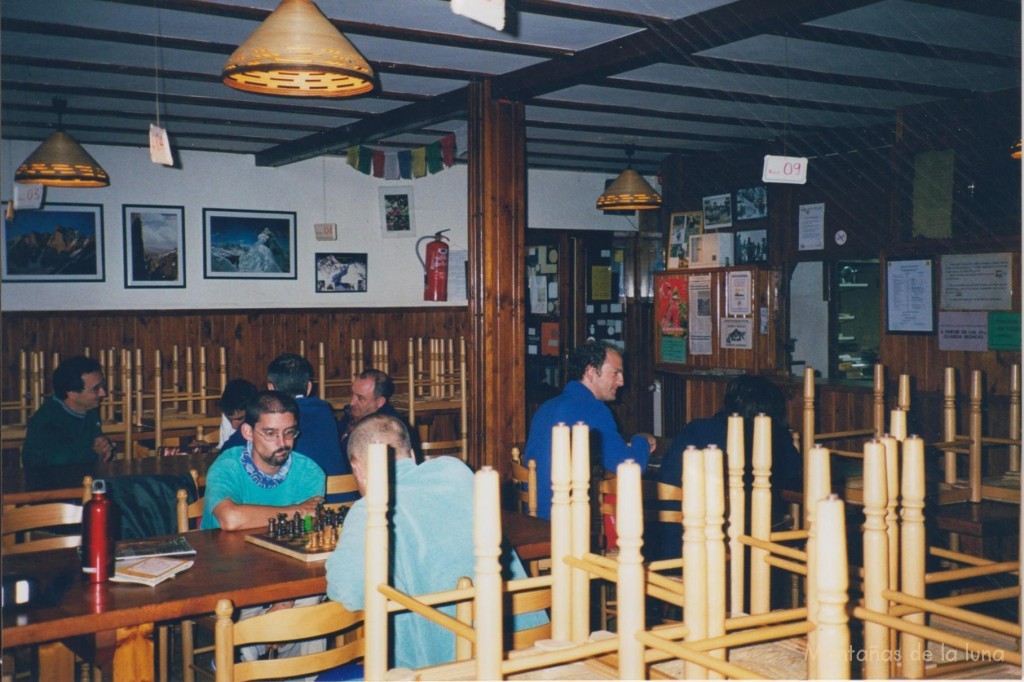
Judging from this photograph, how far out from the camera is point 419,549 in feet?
7.79

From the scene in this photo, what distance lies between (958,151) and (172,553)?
5590mm

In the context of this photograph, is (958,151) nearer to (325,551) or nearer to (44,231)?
(325,551)

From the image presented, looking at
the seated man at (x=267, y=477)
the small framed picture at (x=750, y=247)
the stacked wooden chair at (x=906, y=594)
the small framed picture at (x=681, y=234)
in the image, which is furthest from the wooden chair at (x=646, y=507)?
the small framed picture at (x=681, y=234)

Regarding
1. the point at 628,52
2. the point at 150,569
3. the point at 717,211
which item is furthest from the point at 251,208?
the point at 150,569

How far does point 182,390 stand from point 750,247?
5.17 m

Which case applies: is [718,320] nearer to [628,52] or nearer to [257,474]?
[628,52]

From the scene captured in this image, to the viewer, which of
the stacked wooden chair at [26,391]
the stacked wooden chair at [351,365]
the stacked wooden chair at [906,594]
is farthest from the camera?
the stacked wooden chair at [351,365]

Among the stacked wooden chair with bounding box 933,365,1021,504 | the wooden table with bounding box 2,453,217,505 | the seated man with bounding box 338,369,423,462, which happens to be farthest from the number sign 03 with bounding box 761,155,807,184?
the wooden table with bounding box 2,453,217,505

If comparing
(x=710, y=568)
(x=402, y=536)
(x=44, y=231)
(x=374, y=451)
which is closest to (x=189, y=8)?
(x=402, y=536)

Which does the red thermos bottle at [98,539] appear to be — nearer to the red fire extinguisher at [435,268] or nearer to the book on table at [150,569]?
the book on table at [150,569]

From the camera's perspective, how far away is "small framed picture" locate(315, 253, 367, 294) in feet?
28.6

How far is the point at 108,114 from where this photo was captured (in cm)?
655

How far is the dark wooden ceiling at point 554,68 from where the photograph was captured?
4246 mm

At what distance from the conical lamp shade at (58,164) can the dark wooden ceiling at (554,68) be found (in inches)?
20.3
